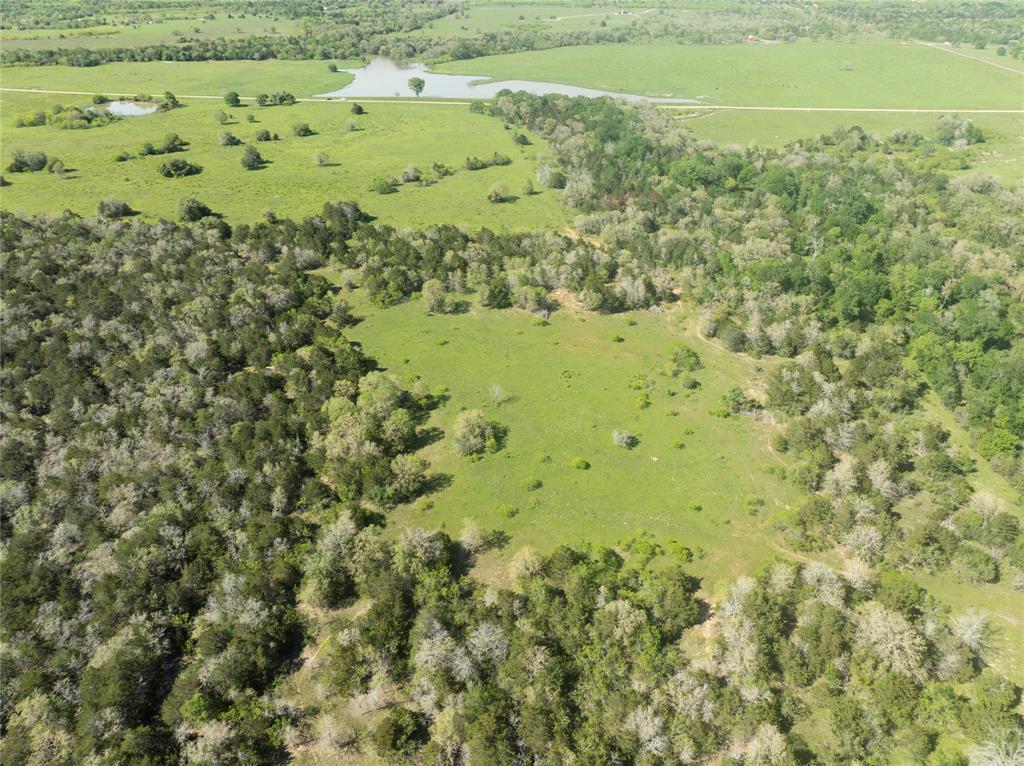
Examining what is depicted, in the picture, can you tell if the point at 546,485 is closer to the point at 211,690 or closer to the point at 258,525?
the point at 258,525

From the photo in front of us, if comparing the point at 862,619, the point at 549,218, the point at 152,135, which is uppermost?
the point at 152,135

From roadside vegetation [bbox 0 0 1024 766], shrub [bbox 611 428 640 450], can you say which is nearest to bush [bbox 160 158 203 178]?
roadside vegetation [bbox 0 0 1024 766]

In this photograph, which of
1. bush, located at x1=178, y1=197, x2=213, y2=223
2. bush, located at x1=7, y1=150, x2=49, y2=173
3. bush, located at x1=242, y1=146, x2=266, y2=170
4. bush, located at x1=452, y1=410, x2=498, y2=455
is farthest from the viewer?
bush, located at x1=242, y1=146, x2=266, y2=170

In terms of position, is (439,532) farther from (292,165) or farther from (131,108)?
(131,108)

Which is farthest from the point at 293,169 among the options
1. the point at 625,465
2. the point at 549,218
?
the point at 625,465

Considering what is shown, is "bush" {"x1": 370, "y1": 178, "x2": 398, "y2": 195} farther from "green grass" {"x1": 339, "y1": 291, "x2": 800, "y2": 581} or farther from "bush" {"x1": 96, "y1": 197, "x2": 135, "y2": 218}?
"green grass" {"x1": 339, "y1": 291, "x2": 800, "y2": 581}

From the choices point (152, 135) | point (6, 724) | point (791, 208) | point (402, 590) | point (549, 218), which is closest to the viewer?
point (6, 724)

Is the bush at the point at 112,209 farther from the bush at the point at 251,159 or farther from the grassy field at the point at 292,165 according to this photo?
the bush at the point at 251,159
